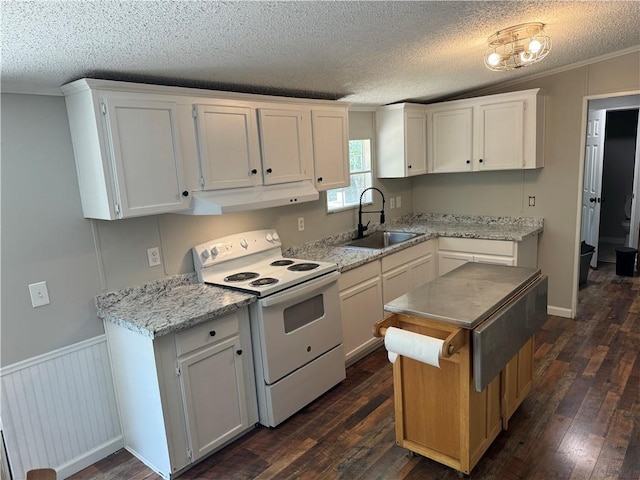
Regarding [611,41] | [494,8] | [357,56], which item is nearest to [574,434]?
[494,8]

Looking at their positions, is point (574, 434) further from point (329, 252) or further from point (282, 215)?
point (282, 215)

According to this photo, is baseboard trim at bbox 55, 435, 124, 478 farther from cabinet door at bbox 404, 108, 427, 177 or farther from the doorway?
the doorway

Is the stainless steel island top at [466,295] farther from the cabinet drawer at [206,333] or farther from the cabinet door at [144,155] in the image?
the cabinet door at [144,155]

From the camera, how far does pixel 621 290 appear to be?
5027 mm

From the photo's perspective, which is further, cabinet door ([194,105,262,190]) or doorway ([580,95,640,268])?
doorway ([580,95,640,268])

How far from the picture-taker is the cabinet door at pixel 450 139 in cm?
438

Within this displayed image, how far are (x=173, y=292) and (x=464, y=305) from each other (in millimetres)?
1755

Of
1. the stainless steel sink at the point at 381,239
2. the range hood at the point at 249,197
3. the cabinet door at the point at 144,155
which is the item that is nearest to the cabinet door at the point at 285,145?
the range hood at the point at 249,197

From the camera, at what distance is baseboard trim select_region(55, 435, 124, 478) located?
2.44 meters

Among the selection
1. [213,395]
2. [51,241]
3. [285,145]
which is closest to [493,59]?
[285,145]

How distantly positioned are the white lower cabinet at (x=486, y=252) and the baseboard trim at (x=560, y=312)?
0.47m

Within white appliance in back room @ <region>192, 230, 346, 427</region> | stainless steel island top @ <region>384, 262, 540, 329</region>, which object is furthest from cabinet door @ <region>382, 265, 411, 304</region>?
stainless steel island top @ <region>384, 262, 540, 329</region>

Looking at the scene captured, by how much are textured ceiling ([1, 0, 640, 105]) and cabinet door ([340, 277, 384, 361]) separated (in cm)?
159

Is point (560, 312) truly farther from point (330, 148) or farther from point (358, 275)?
point (330, 148)
